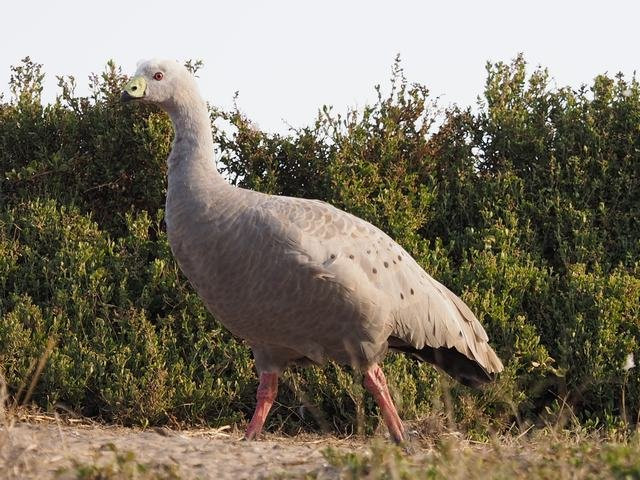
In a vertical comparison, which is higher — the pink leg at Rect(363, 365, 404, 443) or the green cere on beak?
the green cere on beak

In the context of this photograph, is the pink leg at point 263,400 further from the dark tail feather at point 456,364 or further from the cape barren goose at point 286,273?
the dark tail feather at point 456,364

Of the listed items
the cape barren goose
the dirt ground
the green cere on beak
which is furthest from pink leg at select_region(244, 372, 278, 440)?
the green cere on beak

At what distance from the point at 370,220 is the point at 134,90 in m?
2.52

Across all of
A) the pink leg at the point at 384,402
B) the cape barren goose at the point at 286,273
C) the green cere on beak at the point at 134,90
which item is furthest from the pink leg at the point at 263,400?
the green cere on beak at the point at 134,90

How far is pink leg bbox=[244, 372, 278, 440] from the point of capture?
6840mm

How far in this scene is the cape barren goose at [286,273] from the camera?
251 inches

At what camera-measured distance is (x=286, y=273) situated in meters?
6.35

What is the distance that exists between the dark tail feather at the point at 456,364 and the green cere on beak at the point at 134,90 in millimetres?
2500

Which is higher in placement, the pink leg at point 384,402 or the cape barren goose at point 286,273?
the cape barren goose at point 286,273

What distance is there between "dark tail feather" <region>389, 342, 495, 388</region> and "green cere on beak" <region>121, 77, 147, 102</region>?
8.20 feet

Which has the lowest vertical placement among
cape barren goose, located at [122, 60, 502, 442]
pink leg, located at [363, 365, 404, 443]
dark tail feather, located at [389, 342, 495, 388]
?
pink leg, located at [363, 365, 404, 443]

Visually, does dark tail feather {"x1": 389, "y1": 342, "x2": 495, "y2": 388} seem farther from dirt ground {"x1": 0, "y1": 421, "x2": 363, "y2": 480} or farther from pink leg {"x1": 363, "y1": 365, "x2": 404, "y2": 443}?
dirt ground {"x1": 0, "y1": 421, "x2": 363, "y2": 480}

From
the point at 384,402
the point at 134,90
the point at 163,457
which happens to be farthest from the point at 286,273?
the point at 134,90

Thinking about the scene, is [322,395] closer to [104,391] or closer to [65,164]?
[104,391]
